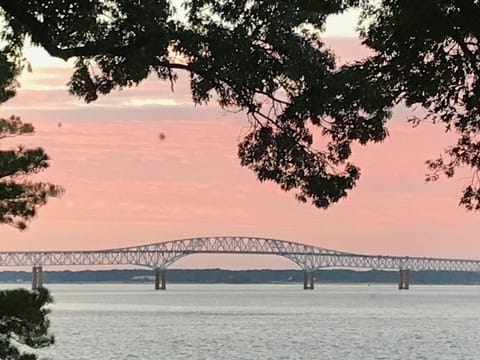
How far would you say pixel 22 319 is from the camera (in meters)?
25.7

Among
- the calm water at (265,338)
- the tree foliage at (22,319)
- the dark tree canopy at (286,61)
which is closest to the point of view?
the dark tree canopy at (286,61)

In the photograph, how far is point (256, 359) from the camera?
206 ft

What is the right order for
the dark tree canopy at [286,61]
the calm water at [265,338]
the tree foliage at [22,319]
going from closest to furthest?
the dark tree canopy at [286,61] < the tree foliage at [22,319] < the calm water at [265,338]

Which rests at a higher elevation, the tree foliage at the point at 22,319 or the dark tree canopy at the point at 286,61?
the dark tree canopy at the point at 286,61

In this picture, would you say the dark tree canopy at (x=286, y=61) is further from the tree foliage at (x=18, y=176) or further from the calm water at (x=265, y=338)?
the calm water at (x=265, y=338)

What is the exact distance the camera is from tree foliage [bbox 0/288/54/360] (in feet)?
83.6

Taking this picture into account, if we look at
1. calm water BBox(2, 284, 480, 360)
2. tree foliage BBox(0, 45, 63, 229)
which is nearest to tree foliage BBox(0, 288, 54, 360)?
tree foliage BBox(0, 45, 63, 229)

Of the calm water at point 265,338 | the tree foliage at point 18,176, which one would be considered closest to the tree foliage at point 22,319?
the tree foliage at point 18,176

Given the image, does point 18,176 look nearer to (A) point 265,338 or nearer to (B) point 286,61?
(B) point 286,61

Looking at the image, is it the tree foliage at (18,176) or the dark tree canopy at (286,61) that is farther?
the tree foliage at (18,176)

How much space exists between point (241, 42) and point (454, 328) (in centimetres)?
8728

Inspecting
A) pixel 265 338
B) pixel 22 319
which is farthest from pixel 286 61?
pixel 265 338

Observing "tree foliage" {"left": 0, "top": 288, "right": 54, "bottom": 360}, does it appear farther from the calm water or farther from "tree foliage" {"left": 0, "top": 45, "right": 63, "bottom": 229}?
the calm water

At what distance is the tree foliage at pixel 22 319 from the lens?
25469 mm
